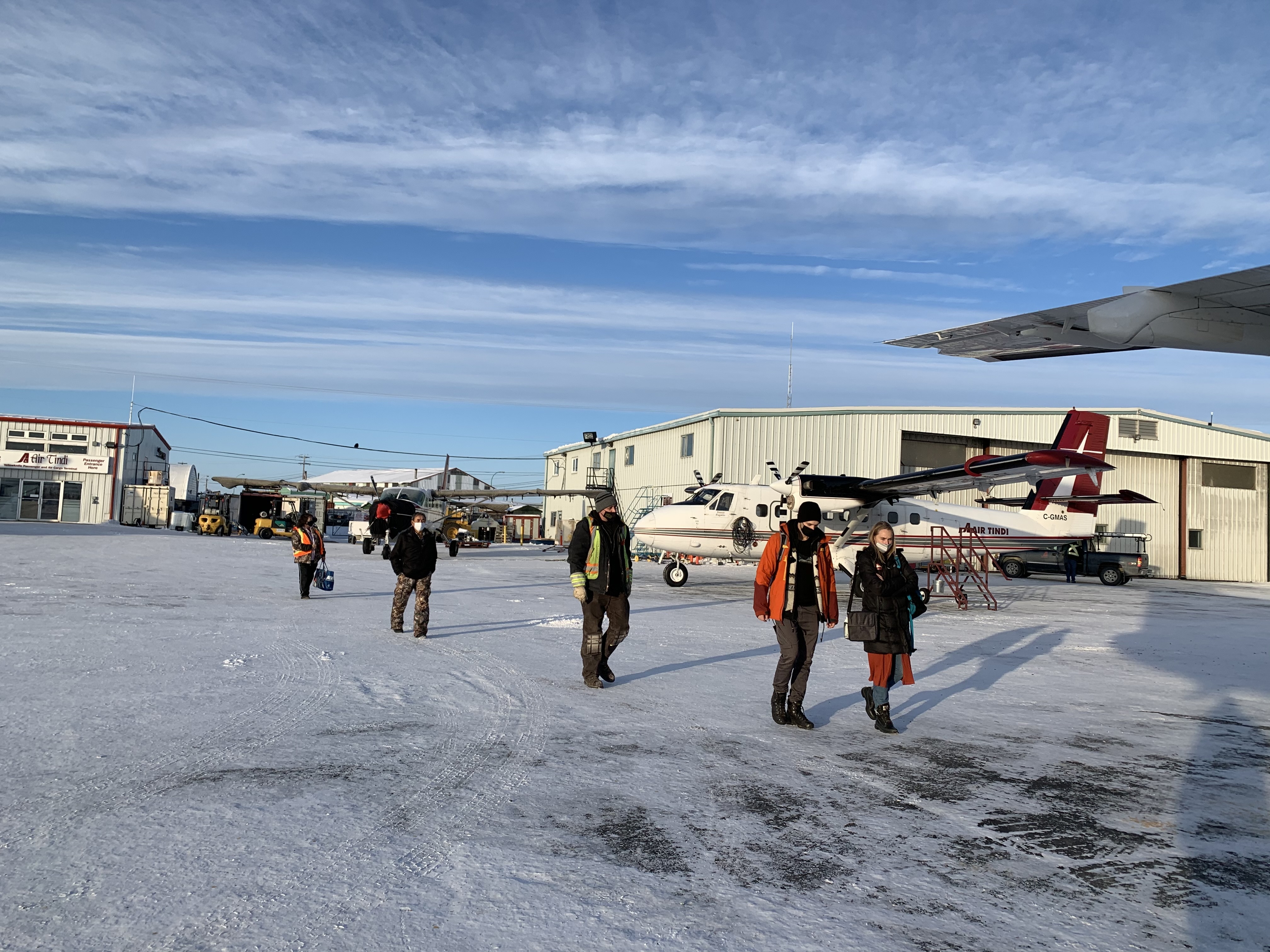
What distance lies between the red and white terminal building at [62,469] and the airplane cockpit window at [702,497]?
52551 millimetres

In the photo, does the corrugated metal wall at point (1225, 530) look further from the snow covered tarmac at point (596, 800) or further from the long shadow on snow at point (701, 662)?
the long shadow on snow at point (701, 662)

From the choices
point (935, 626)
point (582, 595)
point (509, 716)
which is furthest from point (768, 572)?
point (935, 626)

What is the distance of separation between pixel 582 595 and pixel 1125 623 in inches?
521

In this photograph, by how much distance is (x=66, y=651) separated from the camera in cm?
909

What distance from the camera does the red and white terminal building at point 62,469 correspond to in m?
57.0

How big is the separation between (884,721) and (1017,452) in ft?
112

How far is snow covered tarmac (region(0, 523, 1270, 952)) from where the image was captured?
3.62 meters

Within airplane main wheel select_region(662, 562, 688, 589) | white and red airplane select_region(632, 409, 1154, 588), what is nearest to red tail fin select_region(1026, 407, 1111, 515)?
white and red airplane select_region(632, 409, 1154, 588)

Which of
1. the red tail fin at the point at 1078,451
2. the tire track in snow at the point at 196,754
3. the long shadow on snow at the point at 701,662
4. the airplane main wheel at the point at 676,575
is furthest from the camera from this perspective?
the airplane main wheel at the point at 676,575

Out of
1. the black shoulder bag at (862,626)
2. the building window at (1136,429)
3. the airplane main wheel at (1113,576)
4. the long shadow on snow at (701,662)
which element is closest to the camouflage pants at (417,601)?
the long shadow on snow at (701,662)

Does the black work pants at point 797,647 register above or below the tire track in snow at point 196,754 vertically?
above

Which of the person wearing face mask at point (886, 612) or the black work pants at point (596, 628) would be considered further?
the black work pants at point (596, 628)

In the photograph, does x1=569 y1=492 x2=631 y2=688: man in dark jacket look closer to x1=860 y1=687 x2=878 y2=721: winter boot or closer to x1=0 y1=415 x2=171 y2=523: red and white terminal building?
x1=860 y1=687 x2=878 y2=721: winter boot

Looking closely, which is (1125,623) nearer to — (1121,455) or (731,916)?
(731,916)
